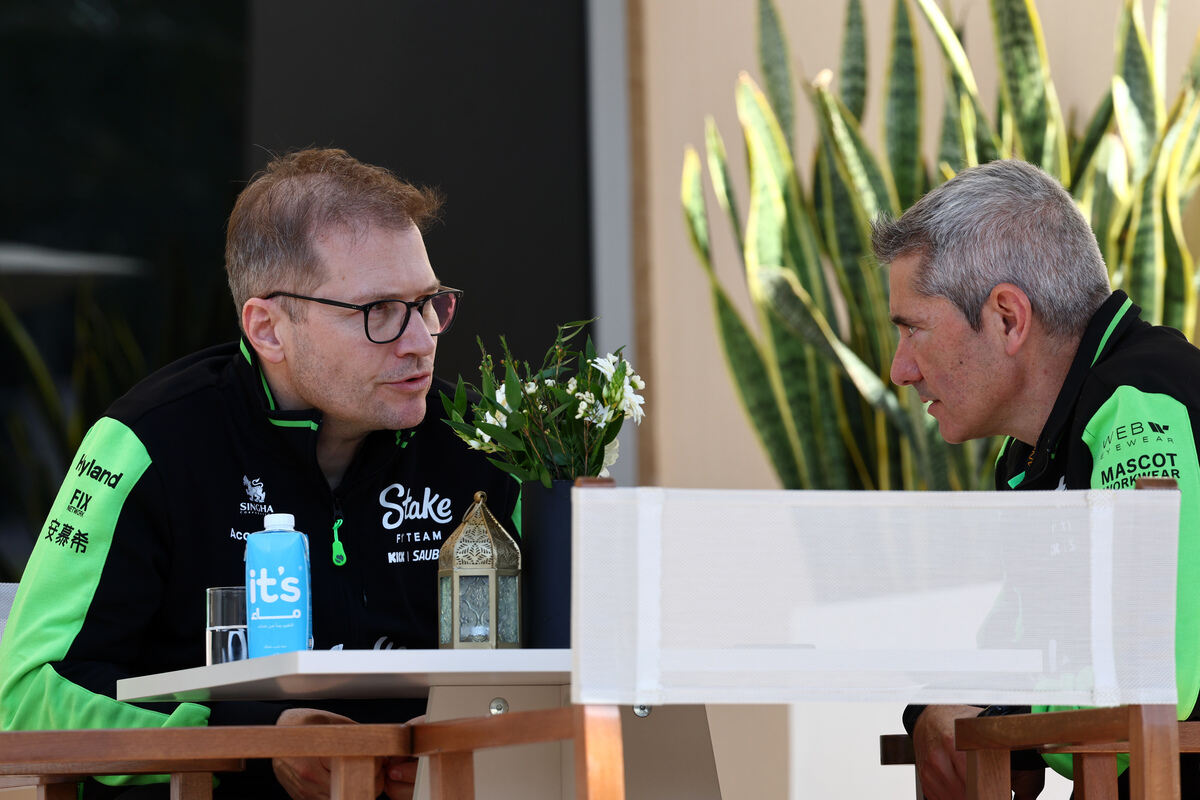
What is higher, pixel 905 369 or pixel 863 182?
pixel 863 182

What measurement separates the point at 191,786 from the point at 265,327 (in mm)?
633

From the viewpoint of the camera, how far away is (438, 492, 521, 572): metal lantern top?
4.11ft

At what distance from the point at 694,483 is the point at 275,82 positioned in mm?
1678

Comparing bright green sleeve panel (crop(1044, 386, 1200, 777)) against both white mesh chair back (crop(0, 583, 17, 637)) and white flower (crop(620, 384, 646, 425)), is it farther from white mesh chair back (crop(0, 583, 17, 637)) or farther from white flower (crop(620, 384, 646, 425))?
white mesh chair back (crop(0, 583, 17, 637))

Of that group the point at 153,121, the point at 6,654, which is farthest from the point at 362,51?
the point at 6,654

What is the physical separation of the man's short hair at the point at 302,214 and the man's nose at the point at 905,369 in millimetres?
580

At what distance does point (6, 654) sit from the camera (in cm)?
147

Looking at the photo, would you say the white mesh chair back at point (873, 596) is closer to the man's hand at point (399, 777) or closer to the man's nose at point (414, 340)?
the man's hand at point (399, 777)

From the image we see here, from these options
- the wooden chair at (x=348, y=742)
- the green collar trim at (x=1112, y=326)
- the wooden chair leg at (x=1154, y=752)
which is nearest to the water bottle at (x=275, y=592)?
the wooden chair at (x=348, y=742)

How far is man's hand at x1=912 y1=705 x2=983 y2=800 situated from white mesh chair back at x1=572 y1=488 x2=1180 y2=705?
1.33 feet

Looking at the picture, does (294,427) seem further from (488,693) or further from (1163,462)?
(1163,462)

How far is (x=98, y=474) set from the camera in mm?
1532

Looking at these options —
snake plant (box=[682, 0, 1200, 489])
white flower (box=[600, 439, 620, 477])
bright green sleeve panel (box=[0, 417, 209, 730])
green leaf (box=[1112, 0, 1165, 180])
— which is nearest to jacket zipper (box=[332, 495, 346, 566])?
bright green sleeve panel (box=[0, 417, 209, 730])

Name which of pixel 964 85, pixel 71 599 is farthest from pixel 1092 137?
pixel 71 599
